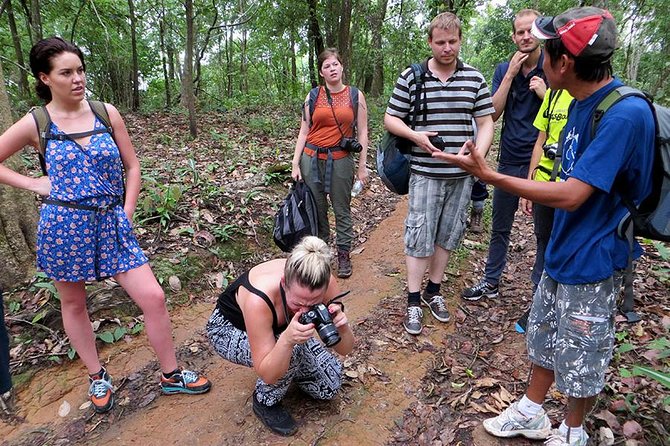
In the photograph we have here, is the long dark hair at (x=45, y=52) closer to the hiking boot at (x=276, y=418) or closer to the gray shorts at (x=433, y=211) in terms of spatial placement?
the hiking boot at (x=276, y=418)

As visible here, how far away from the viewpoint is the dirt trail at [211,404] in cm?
269

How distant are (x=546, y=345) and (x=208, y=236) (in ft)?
12.3

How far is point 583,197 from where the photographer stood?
1.85 metres

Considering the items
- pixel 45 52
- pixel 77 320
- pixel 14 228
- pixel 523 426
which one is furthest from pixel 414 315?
pixel 14 228

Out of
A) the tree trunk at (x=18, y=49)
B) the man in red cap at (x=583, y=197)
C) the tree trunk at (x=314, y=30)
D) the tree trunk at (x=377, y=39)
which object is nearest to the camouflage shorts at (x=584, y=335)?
the man in red cap at (x=583, y=197)

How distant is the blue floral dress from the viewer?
2502 millimetres

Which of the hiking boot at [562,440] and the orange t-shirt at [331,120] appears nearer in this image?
the hiking boot at [562,440]

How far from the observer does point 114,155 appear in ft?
8.72

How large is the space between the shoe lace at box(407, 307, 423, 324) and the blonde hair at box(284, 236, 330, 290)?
1730mm

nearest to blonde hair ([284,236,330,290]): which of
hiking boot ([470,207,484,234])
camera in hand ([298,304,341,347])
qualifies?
camera in hand ([298,304,341,347])

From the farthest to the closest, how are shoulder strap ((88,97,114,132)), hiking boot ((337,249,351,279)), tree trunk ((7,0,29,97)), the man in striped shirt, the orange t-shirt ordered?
tree trunk ((7,0,29,97)), hiking boot ((337,249,351,279)), the orange t-shirt, the man in striped shirt, shoulder strap ((88,97,114,132))

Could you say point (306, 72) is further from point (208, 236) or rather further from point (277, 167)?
point (208, 236)

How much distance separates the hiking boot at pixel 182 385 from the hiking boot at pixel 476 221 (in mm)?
4384

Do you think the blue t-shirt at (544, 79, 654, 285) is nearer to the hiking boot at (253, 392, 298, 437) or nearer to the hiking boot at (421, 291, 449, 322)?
the hiking boot at (421, 291, 449, 322)
